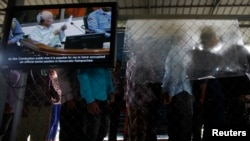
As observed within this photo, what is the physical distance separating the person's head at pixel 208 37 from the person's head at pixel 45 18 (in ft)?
3.88

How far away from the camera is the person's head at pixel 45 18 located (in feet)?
7.99

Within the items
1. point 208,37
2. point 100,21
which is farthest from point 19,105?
point 208,37

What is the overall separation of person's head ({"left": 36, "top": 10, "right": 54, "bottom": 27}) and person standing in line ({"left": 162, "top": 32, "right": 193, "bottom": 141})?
0.96m

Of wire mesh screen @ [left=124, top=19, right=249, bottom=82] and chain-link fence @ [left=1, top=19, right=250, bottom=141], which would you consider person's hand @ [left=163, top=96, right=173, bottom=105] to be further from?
wire mesh screen @ [left=124, top=19, right=249, bottom=82]

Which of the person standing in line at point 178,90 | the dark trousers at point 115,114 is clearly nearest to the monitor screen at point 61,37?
the person standing in line at point 178,90

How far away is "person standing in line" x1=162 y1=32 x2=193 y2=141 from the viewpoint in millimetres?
2504

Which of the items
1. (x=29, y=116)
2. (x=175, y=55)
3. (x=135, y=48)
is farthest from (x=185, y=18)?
(x=29, y=116)

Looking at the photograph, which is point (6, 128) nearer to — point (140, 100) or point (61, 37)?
point (61, 37)

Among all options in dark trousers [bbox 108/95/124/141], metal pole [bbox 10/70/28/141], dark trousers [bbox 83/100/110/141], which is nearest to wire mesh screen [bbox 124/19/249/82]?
dark trousers [bbox 83/100/110/141]

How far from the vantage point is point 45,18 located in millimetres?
2447

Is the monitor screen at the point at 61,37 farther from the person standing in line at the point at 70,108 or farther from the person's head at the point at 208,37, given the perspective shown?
the person's head at the point at 208,37

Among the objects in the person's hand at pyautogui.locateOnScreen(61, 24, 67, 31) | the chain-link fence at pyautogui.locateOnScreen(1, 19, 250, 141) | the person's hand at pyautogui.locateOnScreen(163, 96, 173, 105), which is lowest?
the person's hand at pyautogui.locateOnScreen(163, 96, 173, 105)

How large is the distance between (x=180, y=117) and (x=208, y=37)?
69 centimetres

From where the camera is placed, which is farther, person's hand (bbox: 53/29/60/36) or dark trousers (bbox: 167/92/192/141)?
dark trousers (bbox: 167/92/192/141)
